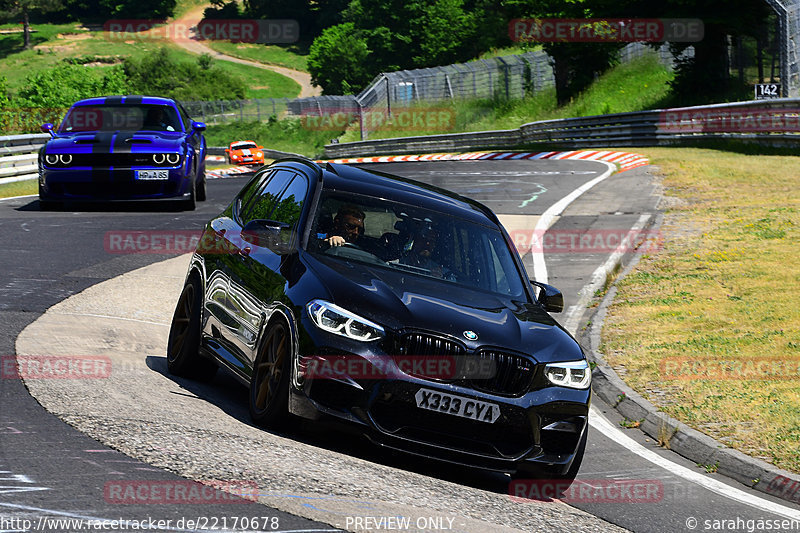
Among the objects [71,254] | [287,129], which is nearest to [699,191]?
[71,254]

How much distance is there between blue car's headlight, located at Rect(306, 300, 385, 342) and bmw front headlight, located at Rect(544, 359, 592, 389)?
3.53ft

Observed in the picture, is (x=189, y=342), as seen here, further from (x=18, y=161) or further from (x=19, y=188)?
(x=18, y=161)

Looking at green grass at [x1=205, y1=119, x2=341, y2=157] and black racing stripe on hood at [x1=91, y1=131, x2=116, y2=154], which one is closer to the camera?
black racing stripe on hood at [x1=91, y1=131, x2=116, y2=154]

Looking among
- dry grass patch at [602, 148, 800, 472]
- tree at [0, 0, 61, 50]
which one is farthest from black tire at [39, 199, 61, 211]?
tree at [0, 0, 61, 50]

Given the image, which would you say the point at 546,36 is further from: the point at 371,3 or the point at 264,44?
the point at 264,44

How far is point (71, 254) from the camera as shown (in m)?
13.9

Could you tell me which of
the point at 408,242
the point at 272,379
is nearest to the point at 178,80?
the point at 408,242

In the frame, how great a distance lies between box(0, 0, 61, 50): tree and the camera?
155m

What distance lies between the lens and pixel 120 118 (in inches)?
729

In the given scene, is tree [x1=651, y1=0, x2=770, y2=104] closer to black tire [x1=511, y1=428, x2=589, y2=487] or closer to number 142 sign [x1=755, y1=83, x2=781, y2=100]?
number 142 sign [x1=755, y1=83, x2=781, y2=100]

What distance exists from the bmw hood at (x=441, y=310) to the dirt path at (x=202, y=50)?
442ft

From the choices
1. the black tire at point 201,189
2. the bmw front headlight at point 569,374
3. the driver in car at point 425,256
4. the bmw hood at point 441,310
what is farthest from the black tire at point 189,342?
the black tire at point 201,189

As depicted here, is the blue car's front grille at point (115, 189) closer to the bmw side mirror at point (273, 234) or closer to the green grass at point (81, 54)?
the bmw side mirror at point (273, 234)

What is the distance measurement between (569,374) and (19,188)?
21.1 metres
